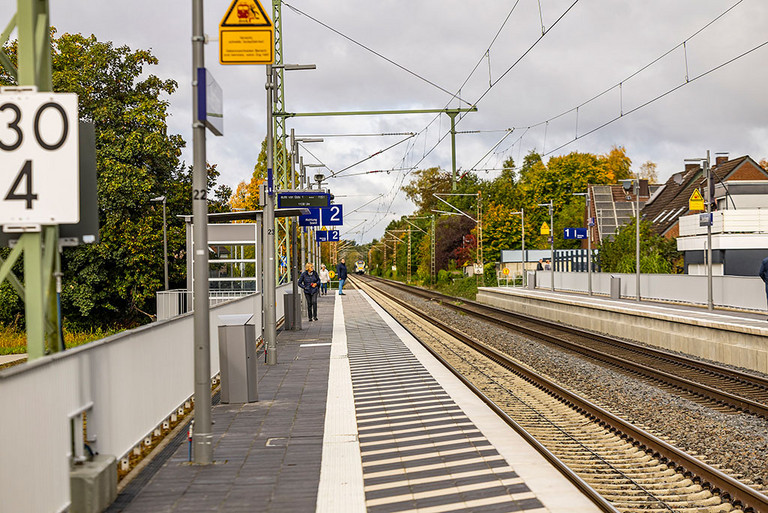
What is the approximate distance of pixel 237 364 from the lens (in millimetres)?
11375

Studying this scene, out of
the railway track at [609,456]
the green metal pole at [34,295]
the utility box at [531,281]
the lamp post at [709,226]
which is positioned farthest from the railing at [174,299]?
the utility box at [531,281]

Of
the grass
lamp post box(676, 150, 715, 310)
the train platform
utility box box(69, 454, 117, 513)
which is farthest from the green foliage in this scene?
utility box box(69, 454, 117, 513)

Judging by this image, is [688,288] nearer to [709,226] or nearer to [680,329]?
[709,226]

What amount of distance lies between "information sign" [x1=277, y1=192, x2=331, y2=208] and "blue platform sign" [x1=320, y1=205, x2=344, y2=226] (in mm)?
9164

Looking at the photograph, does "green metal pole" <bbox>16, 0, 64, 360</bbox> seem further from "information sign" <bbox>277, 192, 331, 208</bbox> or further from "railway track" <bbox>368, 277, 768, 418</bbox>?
"information sign" <bbox>277, 192, 331, 208</bbox>

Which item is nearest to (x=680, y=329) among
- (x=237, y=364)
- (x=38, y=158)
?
(x=237, y=364)

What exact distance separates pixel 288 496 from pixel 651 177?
338ft

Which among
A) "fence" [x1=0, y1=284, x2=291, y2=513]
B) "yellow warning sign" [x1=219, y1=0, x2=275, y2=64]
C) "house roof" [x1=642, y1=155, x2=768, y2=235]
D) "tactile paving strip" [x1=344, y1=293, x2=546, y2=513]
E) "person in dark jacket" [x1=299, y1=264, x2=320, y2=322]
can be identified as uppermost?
"house roof" [x1=642, y1=155, x2=768, y2=235]

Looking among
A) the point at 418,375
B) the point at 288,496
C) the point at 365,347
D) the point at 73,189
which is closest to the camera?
the point at 73,189

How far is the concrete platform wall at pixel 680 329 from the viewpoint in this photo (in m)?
17.9

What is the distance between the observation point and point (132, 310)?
4209cm

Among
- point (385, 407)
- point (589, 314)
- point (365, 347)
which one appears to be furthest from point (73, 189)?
point (589, 314)

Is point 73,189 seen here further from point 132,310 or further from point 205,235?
point 132,310

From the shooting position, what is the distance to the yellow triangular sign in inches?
395
